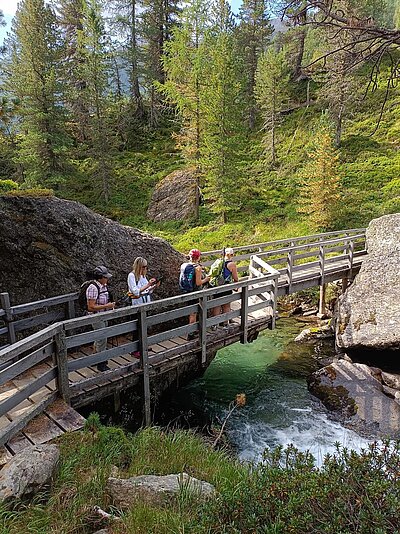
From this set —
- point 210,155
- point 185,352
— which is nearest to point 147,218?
point 210,155

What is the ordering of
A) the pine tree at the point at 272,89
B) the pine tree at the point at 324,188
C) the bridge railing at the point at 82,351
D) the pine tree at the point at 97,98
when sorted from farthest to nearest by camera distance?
the pine tree at the point at 272,89
the pine tree at the point at 97,98
the pine tree at the point at 324,188
the bridge railing at the point at 82,351

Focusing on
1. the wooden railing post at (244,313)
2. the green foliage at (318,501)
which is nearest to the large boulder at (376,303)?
the wooden railing post at (244,313)

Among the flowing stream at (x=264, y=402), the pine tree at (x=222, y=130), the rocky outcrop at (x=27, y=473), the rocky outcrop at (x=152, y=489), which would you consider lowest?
the flowing stream at (x=264, y=402)

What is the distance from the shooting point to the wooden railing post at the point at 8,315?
6939 millimetres

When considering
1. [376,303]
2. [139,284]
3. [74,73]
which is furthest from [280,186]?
[139,284]

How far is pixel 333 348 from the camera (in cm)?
1298

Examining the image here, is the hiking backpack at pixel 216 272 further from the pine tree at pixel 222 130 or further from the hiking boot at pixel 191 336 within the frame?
the pine tree at pixel 222 130

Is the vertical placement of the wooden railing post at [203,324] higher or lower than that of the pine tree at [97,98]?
lower

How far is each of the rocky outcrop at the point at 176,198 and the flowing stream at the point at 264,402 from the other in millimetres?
15374

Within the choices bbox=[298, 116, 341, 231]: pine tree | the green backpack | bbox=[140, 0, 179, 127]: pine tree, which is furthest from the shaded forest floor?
the green backpack

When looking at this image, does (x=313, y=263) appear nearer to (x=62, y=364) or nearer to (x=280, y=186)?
(x=62, y=364)

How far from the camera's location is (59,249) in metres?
8.45

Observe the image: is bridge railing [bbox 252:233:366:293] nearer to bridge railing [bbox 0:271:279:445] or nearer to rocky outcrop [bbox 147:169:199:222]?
bridge railing [bbox 0:271:279:445]

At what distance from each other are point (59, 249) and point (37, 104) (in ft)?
72.4
